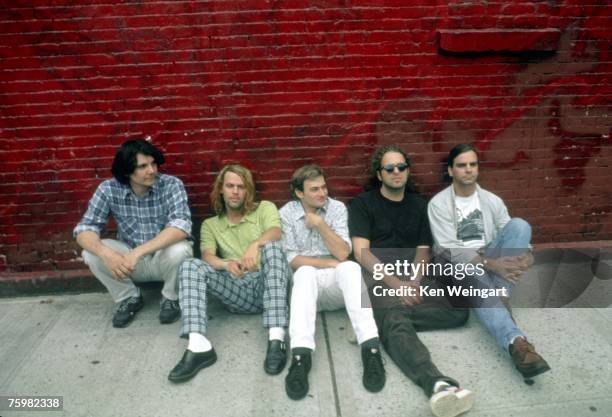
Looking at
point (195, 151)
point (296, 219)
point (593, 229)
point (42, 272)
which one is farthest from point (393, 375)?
point (42, 272)

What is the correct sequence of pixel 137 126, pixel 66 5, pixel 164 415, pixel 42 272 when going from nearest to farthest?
pixel 164 415
pixel 66 5
pixel 137 126
pixel 42 272

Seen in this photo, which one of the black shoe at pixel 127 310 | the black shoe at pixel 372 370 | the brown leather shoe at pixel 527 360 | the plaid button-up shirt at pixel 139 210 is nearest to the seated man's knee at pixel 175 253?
the plaid button-up shirt at pixel 139 210

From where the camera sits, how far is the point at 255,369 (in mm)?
3111

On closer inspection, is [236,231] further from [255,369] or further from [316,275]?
[255,369]

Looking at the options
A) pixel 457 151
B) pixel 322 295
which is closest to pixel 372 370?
pixel 322 295

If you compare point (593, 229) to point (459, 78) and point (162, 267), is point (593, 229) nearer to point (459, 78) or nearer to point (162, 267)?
point (459, 78)

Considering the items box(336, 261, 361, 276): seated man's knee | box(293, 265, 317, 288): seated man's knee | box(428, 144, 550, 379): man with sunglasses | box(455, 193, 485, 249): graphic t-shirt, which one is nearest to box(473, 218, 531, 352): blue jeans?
box(428, 144, 550, 379): man with sunglasses

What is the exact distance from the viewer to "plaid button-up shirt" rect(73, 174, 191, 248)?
11.9 ft

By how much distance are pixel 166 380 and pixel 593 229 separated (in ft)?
12.9

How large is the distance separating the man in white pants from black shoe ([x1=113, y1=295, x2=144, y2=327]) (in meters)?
1.28

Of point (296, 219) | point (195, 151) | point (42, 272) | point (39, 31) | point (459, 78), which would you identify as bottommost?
point (42, 272)

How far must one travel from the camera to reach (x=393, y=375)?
3000 mm

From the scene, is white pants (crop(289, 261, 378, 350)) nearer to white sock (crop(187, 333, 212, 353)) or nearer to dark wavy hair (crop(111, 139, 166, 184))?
white sock (crop(187, 333, 212, 353))

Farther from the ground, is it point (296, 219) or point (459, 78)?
point (459, 78)
